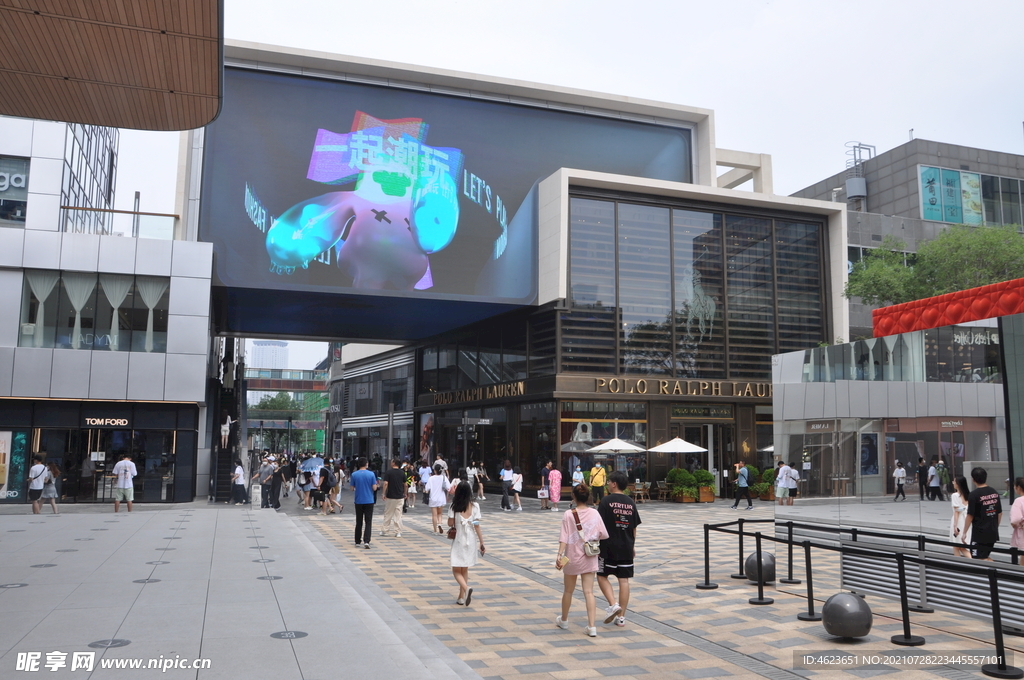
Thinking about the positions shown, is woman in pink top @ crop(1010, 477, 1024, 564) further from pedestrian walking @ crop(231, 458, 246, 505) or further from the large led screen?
pedestrian walking @ crop(231, 458, 246, 505)

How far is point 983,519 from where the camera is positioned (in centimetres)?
1027

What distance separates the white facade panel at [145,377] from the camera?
90.4 feet

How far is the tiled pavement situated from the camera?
7559 mm

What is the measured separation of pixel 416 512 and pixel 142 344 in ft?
35.9

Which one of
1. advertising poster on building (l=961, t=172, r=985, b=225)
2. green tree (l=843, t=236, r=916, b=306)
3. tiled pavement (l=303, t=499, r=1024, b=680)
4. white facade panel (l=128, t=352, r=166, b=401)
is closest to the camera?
tiled pavement (l=303, t=499, r=1024, b=680)

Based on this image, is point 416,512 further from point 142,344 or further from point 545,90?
point 545,90

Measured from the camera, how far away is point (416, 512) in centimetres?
2619

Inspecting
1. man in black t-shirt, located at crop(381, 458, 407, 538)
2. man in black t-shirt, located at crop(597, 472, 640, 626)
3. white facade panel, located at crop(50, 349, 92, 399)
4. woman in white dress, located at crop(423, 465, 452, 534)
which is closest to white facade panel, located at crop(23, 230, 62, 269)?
white facade panel, located at crop(50, 349, 92, 399)

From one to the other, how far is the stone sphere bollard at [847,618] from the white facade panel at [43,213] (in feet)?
90.9

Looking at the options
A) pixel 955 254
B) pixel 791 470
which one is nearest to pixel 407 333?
pixel 955 254

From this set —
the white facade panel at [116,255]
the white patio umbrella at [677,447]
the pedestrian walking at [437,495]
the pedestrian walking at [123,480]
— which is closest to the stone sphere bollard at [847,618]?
the pedestrian walking at [437,495]

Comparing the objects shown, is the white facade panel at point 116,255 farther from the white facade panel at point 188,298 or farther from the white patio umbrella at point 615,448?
the white patio umbrella at point 615,448

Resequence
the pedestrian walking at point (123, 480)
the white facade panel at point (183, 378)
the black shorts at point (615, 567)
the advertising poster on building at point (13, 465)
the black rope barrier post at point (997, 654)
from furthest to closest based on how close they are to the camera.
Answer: the white facade panel at point (183, 378)
the advertising poster on building at point (13, 465)
the pedestrian walking at point (123, 480)
the black shorts at point (615, 567)
the black rope barrier post at point (997, 654)

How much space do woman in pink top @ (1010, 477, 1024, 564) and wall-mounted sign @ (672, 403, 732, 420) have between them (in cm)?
2258
